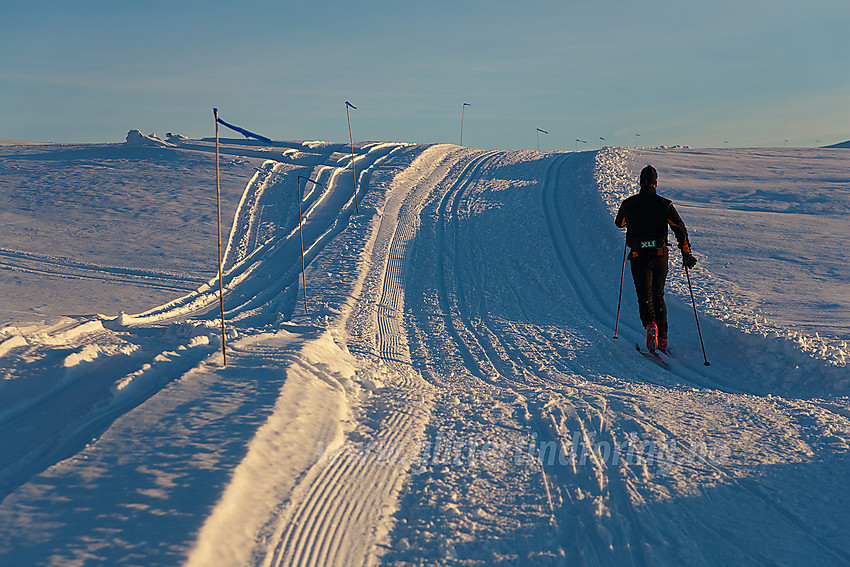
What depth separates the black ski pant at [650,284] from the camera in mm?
7590

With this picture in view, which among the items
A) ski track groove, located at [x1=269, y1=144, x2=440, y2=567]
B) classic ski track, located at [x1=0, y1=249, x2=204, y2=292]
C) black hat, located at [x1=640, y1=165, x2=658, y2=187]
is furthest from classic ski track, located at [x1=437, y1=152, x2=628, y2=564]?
classic ski track, located at [x1=0, y1=249, x2=204, y2=292]

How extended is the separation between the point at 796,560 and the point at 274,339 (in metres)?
5.98

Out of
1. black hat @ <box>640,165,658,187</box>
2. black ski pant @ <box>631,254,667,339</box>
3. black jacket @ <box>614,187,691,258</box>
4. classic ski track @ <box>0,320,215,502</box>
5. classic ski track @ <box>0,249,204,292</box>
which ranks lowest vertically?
classic ski track @ <box>0,249,204,292</box>

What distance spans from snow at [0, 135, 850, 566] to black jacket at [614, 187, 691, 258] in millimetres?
1485

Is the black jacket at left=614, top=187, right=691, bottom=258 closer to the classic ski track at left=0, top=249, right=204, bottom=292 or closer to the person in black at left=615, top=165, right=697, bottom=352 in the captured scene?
the person in black at left=615, top=165, right=697, bottom=352

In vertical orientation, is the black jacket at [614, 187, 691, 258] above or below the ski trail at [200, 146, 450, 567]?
above

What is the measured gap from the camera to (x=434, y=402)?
18.9 feet

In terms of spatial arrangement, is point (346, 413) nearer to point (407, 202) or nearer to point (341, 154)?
point (407, 202)

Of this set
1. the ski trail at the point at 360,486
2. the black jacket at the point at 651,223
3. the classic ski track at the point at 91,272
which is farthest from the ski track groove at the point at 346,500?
the classic ski track at the point at 91,272

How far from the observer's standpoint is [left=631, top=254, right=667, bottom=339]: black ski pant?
24.9 ft

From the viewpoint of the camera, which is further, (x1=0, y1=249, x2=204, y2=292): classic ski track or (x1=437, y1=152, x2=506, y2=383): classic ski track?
(x1=0, y1=249, x2=204, y2=292): classic ski track

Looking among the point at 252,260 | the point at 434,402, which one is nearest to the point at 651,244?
the point at 434,402

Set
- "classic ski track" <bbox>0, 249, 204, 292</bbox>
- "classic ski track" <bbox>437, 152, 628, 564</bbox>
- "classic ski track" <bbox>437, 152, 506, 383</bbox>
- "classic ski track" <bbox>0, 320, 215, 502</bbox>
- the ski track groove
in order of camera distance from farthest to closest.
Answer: "classic ski track" <bbox>0, 249, 204, 292</bbox> < "classic ski track" <bbox>437, 152, 506, 383</bbox> < "classic ski track" <bbox>0, 320, 215, 502</bbox> < "classic ski track" <bbox>437, 152, 628, 564</bbox> < the ski track groove

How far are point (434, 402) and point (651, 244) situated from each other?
3.81 meters
